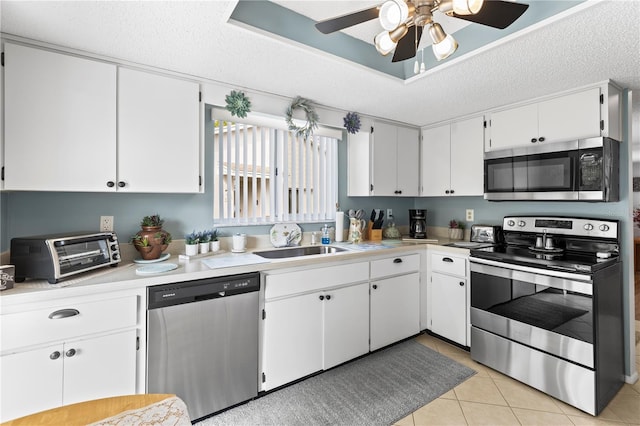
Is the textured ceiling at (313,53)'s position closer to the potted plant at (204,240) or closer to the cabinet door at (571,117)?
the cabinet door at (571,117)

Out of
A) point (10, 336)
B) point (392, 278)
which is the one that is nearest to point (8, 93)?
point (10, 336)

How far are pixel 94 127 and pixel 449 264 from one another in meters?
2.81

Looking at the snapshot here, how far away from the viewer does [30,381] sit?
4.36ft

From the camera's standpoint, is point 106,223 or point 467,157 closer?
point 106,223

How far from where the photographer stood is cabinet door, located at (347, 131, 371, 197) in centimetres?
301

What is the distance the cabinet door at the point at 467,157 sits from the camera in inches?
112

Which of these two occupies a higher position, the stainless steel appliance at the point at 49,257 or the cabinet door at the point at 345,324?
the stainless steel appliance at the point at 49,257

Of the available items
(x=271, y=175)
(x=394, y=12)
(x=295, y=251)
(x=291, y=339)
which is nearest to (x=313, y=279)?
(x=291, y=339)

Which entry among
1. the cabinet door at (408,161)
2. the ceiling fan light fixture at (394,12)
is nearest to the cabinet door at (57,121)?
the ceiling fan light fixture at (394,12)

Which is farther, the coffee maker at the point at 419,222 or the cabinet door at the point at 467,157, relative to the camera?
the coffee maker at the point at 419,222

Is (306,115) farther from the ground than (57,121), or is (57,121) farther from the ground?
(306,115)

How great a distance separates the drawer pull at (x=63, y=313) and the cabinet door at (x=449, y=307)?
2.63 m

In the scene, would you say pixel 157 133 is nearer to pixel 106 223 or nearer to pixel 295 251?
pixel 106 223

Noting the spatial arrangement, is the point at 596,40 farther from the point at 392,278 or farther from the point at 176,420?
the point at 176,420
